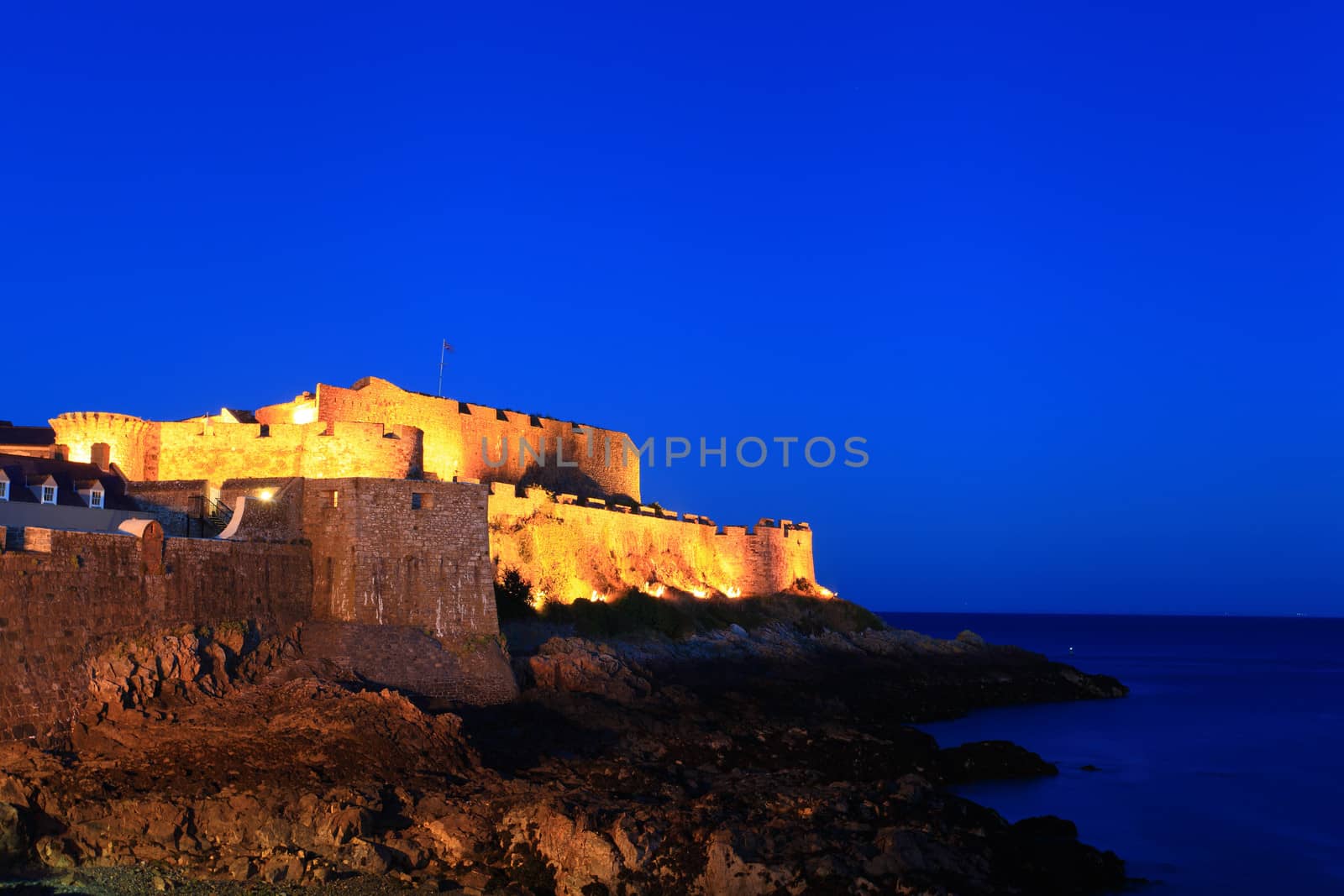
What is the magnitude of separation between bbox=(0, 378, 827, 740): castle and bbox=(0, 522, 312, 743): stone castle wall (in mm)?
24

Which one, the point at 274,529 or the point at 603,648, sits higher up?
the point at 274,529

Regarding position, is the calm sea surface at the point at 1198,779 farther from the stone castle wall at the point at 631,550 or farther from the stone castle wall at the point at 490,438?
the stone castle wall at the point at 490,438

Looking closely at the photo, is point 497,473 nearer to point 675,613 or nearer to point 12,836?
point 675,613

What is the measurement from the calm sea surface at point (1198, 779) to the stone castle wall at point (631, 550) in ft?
36.5

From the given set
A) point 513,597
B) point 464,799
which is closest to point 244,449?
point 513,597

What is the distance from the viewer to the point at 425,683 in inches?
871

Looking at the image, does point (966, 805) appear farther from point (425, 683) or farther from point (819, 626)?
point (819, 626)

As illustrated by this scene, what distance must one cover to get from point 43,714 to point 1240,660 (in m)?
70.4

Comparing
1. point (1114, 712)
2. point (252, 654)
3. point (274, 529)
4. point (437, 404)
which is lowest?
point (1114, 712)

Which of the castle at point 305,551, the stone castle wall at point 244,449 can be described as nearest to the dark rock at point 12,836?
the castle at point 305,551

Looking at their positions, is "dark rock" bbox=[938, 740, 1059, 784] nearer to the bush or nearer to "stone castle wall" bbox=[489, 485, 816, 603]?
the bush

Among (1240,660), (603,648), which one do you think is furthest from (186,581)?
(1240,660)

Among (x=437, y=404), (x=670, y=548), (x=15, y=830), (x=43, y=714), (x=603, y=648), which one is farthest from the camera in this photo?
(x=670, y=548)

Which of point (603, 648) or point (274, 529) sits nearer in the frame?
point (274, 529)
